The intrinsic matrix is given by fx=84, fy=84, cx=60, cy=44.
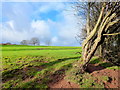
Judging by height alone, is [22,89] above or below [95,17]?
below

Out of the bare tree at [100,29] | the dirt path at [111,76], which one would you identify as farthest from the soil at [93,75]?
the bare tree at [100,29]

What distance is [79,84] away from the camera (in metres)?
3.63

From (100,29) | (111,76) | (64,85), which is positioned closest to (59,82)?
(64,85)

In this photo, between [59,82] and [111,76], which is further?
[111,76]

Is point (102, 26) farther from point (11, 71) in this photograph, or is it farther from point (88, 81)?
point (11, 71)

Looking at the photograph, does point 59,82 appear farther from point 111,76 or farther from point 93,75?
point 111,76

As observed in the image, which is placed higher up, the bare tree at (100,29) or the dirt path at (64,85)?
the bare tree at (100,29)

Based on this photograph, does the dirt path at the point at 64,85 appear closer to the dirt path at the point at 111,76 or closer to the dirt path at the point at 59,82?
the dirt path at the point at 59,82

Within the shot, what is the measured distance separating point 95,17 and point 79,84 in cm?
639

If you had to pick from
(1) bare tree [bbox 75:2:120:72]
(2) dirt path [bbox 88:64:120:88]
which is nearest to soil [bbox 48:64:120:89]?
(2) dirt path [bbox 88:64:120:88]

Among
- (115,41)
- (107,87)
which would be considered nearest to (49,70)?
(107,87)

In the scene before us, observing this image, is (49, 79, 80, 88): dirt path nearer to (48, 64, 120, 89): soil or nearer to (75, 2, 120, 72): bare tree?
(48, 64, 120, 89): soil

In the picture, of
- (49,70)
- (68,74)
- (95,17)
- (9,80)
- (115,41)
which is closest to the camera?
(9,80)

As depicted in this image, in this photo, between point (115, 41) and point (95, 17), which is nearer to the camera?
point (115, 41)
